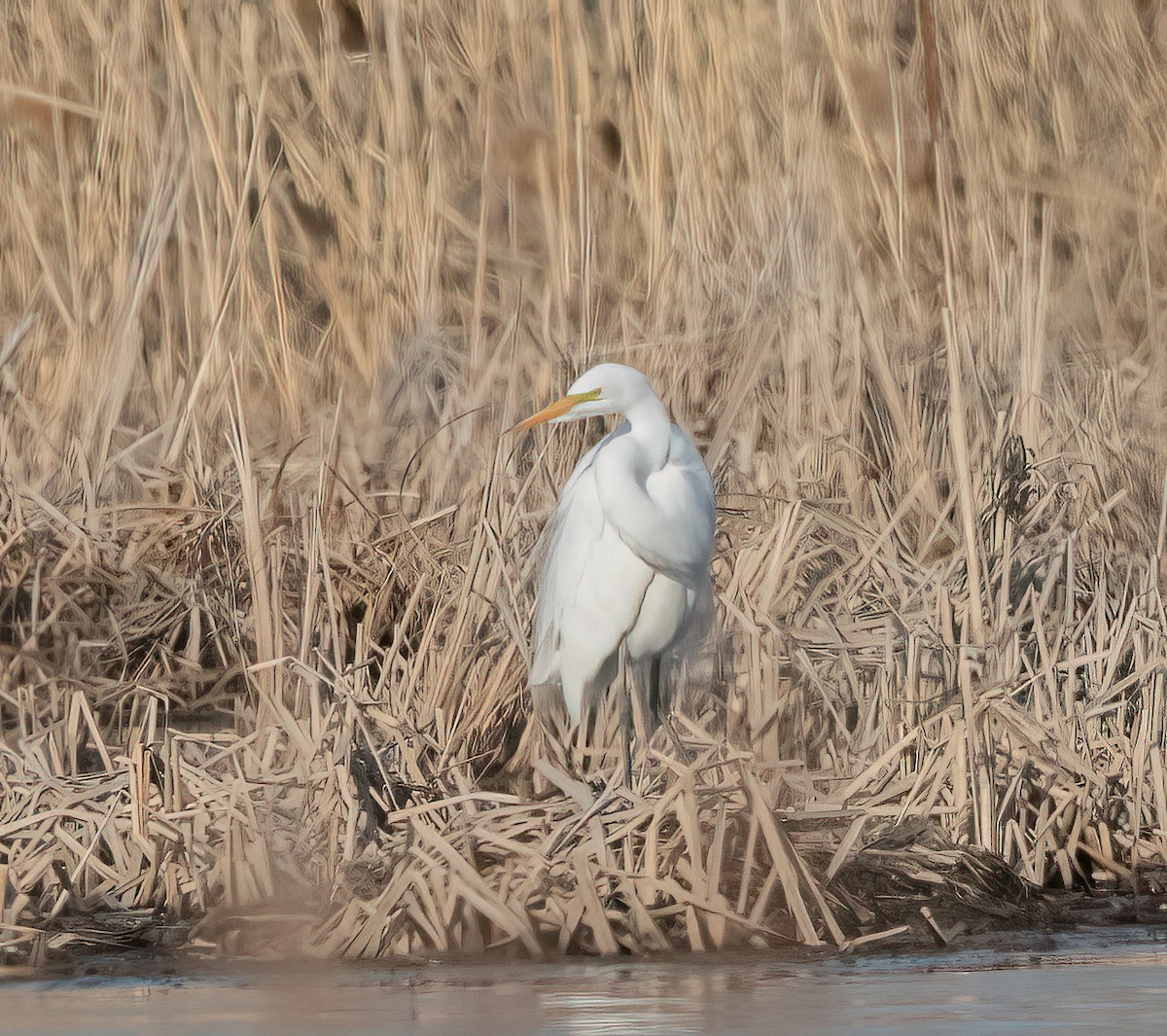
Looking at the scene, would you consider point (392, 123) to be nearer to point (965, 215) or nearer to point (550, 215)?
point (550, 215)

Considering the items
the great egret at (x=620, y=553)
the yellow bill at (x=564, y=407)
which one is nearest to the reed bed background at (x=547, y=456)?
the great egret at (x=620, y=553)

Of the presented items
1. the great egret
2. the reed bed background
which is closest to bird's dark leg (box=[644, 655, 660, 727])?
the great egret

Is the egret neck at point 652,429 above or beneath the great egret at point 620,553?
above

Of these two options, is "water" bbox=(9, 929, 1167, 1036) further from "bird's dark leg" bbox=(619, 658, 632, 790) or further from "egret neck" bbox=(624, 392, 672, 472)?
"egret neck" bbox=(624, 392, 672, 472)

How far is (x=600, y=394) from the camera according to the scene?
3480 mm

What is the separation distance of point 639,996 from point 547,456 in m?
1.63

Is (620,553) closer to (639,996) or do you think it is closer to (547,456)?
(547,456)

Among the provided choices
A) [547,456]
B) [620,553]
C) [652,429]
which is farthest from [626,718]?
[547,456]

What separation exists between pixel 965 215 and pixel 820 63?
539 millimetres

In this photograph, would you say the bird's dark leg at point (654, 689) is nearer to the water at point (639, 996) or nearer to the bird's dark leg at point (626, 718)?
the bird's dark leg at point (626, 718)

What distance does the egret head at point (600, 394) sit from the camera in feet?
11.4

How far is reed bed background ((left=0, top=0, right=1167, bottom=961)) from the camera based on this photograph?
3.09m

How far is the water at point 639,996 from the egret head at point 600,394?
1011mm

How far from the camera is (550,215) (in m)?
4.45
